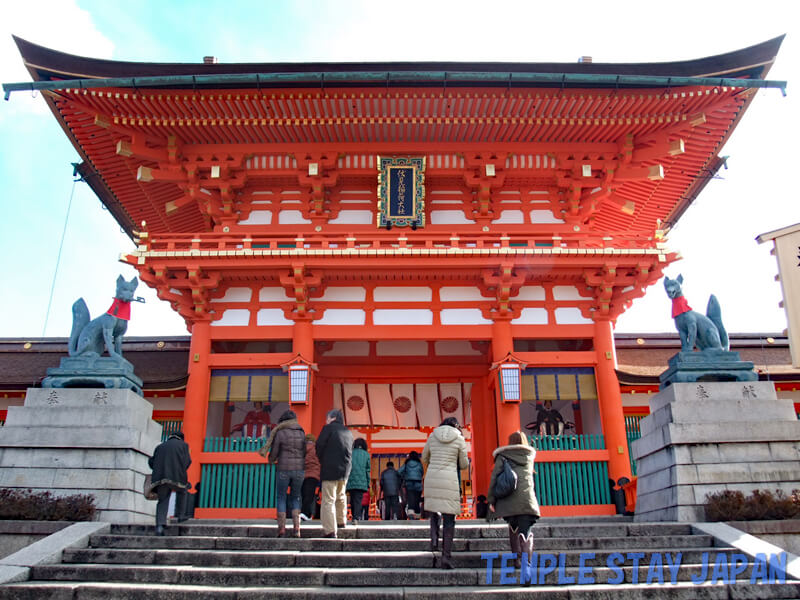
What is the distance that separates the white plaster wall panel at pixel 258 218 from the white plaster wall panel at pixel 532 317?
19.4 feet

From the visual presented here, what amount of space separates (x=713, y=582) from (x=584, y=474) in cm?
632

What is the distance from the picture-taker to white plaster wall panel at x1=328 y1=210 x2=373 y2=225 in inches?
593

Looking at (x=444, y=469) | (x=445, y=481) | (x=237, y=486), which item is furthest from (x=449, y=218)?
(x=445, y=481)

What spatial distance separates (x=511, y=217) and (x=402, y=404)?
22.3 feet

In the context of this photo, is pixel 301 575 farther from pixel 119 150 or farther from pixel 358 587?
pixel 119 150

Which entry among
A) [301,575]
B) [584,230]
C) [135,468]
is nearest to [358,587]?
[301,575]

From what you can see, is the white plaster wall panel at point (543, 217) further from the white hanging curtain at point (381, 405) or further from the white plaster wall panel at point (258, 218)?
the white hanging curtain at point (381, 405)

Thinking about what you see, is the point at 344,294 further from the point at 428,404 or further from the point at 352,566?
the point at 352,566

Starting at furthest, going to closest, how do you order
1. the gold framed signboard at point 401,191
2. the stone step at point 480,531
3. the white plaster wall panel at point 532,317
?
the gold framed signboard at point 401,191
the white plaster wall panel at point 532,317
the stone step at point 480,531

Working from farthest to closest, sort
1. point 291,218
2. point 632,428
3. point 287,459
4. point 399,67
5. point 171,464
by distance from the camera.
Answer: point 632,428 → point 291,218 → point 399,67 → point 171,464 → point 287,459

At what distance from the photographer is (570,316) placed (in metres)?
14.2

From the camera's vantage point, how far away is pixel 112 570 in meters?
6.88

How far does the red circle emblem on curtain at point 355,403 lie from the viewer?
1928 centimetres

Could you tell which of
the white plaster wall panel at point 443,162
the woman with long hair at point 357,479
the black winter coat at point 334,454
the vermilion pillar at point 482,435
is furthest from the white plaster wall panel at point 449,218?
the black winter coat at point 334,454
